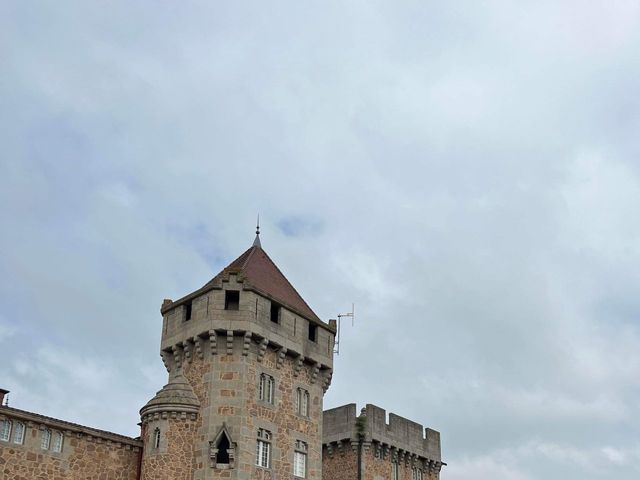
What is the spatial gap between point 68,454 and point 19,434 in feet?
7.55

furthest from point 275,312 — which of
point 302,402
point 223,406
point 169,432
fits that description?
Result: point 169,432

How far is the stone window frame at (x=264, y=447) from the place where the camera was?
34.5 meters

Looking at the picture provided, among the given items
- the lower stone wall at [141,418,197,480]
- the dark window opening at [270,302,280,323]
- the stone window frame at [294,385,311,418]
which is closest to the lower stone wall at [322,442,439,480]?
the stone window frame at [294,385,311,418]

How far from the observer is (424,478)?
48531 millimetres

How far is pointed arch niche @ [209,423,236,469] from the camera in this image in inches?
1310

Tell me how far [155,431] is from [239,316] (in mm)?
5937

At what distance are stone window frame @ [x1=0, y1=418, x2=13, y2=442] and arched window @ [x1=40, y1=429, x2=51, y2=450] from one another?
1414 mm

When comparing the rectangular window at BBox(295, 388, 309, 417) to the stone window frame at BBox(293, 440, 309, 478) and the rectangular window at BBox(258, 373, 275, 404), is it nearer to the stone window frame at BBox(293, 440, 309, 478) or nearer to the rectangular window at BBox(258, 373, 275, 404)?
the stone window frame at BBox(293, 440, 309, 478)

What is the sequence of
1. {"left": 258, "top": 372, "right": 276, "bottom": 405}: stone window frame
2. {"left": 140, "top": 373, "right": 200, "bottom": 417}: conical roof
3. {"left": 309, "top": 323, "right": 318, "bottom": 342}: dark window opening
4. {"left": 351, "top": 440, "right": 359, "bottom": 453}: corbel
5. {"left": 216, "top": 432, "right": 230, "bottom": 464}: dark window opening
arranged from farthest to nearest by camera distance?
{"left": 351, "top": 440, "right": 359, "bottom": 453}: corbel → {"left": 309, "top": 323, "right": 318, "bottom": 342}: dark window opening → {"left": 258, "top": 372, "right": 276, "bottom": 405}: stone window frame → {"left": 140, "top": 373, "right": 200, "bottom": 417}: conical roof → {"left": 216, "top": 432, "right": 230, "bottom": 464}: dark window opening

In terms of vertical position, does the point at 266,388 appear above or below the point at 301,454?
above

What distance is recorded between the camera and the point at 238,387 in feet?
113

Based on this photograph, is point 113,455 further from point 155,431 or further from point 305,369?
point 305,369

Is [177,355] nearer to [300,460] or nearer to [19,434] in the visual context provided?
[300,460]

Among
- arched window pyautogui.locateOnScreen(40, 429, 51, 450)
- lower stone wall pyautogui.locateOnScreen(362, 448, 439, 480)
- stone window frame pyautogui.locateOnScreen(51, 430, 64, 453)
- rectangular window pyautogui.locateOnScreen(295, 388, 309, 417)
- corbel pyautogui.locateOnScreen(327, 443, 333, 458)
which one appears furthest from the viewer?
corbel pyautogui.locateOnScreen(327, 443, 333, 458)
